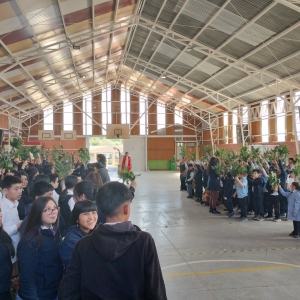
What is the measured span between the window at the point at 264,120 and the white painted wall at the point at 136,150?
1097 cm

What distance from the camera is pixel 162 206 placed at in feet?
33.4

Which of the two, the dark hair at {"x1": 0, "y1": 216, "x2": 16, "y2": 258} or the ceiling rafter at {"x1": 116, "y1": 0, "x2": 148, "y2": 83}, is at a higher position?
the ceiling rafter at {"x1": 116, "y1": 0, "x2": 148, "y2": 83}

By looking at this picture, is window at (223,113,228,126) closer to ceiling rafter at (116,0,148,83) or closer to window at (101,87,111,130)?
ceiling rafter at (116,0,148,83)

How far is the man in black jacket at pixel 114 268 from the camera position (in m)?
1.45

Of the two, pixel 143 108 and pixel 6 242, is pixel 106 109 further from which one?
pixel 6 242

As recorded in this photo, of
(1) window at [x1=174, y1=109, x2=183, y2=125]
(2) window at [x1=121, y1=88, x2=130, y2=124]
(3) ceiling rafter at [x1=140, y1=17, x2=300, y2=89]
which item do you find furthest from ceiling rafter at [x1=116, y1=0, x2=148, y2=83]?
(1) window at [x1=174, y1=109, x2=183, y2=125]

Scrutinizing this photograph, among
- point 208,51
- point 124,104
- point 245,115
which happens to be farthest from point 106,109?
point 208,51

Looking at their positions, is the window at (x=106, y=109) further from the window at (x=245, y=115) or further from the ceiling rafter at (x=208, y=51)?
the ceiling rafter at (x=208, y=51)

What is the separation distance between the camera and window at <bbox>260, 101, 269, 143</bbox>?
1848 centimetres

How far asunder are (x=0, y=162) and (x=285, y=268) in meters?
6.10

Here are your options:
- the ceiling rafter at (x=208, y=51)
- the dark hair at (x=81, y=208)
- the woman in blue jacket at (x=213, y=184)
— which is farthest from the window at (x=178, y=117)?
the dark hair at (x=81, y=208)

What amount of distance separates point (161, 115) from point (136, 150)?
3576 millimetres

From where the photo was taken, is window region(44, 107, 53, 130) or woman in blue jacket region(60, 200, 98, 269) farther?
window region(44, 107, 53, 130)

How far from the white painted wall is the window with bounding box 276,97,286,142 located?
12.3 m
